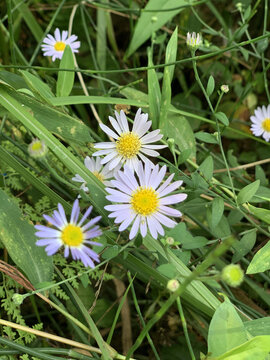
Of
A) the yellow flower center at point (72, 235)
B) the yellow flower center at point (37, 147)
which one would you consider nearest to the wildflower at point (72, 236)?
the yellow flower center at point (72, 235)

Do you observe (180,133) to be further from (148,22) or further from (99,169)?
(148,22)

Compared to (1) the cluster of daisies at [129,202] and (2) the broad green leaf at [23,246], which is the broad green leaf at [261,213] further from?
(2) the broad green leaf at [23,246]

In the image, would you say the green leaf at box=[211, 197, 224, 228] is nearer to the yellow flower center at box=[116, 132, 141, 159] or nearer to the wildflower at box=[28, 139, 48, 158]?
the yellow flower center at box=[116, 132, 141, 159]

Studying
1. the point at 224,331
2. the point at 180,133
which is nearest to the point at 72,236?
the point at 224,331

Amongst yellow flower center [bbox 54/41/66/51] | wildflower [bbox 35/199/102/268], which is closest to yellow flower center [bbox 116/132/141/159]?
wildflower [bbox 35/199/102/268]

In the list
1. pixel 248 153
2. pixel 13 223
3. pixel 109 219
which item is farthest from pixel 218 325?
pixel 248 153
